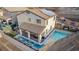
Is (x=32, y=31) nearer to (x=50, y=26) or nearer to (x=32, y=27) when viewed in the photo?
(x=32, y=27)

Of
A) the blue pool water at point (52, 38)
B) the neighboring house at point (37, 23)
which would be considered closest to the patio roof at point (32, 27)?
the neighboring house at point (37, 23)

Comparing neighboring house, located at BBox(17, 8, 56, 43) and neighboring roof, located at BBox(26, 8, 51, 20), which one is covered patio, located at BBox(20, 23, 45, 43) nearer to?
neighboring house, located at BBox(17, 8, 56, 43)

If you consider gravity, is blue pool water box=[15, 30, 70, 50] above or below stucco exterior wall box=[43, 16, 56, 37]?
below

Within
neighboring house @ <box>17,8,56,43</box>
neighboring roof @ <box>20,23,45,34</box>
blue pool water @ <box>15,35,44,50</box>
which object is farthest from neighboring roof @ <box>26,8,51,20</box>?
blue pool water @ <box>15,35,44,50</box>

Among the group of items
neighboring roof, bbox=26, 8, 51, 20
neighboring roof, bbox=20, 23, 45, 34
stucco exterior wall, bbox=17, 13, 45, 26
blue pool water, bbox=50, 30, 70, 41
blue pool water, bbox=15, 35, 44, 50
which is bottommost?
blue pool water, bbox=15, 35, 44, 50

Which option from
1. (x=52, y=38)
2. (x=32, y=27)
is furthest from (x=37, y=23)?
(x=52, y=38)
